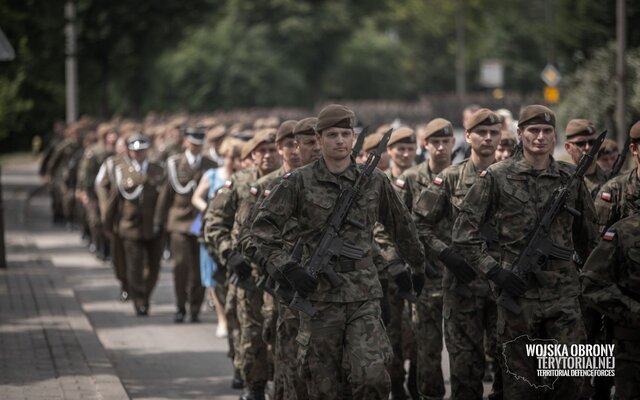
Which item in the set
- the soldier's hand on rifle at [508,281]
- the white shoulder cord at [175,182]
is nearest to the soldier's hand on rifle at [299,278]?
the soldier's hand on rifle at [508,281]

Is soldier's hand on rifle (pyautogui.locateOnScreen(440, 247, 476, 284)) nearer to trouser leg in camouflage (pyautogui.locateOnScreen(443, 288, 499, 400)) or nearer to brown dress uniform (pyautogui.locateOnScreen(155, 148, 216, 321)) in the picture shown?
trouser leg in camouflage (pyautogui.locateOnScreen(443, 288, 499, 400))

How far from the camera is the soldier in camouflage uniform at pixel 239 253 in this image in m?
11.0

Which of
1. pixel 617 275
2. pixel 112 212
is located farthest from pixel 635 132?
pixel 112 212

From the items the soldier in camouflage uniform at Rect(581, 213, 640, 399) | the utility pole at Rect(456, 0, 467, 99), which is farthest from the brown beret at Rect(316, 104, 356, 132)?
the utility pole at Rect(456, 0, 467, 99)

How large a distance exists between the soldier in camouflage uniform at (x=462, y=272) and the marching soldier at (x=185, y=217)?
17.9 feet

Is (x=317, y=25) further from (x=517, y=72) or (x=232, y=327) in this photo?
(x=232, y=327)

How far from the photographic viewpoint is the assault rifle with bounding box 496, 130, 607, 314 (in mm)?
8750

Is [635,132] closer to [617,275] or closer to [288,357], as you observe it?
[617,275]

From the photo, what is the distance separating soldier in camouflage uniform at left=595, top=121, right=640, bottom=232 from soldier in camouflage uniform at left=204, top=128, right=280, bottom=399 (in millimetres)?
2574

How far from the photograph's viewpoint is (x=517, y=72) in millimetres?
75812

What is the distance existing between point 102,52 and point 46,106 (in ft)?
26.8

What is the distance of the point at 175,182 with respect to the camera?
1622cm

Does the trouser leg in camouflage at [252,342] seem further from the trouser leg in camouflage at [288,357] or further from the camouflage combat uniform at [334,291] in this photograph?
the camouflage combat uniform at [334,291]

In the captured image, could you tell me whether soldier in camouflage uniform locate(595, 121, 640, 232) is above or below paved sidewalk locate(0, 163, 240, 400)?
above
